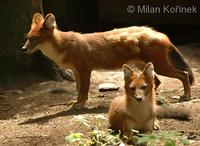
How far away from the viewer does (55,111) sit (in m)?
7.90

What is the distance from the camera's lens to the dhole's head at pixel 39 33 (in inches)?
312

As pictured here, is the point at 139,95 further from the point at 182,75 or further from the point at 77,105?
the point at 182,75

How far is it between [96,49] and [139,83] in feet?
8.33

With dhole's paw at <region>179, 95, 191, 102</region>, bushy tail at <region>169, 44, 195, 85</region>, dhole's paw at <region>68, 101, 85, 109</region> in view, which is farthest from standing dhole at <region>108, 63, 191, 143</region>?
bushy tail at <region>169, 44, 195, 85</region>

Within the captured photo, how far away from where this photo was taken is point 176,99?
27.3ft

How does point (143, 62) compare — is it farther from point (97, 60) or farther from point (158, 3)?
point (158, 3)

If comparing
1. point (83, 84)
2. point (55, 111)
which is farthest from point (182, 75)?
point (55, 111)

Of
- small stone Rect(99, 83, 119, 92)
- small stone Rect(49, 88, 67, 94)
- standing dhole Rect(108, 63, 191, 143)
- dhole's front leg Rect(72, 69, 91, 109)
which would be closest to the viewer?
standing dhole Rect(108, 63, 191, 143)

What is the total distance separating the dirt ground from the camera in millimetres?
6527

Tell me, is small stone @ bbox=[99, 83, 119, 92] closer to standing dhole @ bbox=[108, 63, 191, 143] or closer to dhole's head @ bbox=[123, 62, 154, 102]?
standing dhole @ bbox=[108, 63, 191, 143]

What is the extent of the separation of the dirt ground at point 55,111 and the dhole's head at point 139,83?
1.91ft

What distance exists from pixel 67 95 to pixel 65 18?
646 centimetres

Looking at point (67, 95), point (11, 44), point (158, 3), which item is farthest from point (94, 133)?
point (158, 3)

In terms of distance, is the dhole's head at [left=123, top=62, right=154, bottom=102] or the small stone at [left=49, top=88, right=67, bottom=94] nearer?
the dhole's head at [left=123, top=62, right=154, bottom=102]
